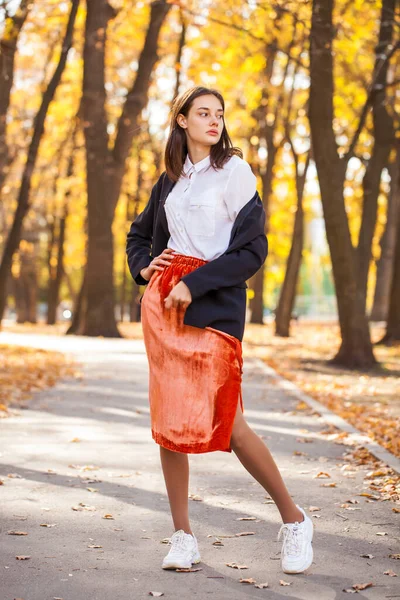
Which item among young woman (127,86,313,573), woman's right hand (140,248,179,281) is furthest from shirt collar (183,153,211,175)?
woman's right hand (140,248,179,281)

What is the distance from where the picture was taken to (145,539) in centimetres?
510

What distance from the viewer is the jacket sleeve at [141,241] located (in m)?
4.78

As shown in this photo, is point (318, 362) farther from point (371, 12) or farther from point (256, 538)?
point (256, 538)

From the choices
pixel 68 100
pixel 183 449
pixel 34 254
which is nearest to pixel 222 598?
pixel 183 449

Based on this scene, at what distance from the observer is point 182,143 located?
4.73 m

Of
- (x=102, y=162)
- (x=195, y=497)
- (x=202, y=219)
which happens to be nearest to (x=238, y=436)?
(x=202, y=219)

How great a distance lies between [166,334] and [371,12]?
63.4 feet

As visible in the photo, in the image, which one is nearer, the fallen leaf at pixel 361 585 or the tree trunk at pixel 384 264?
the fallen leaf at pixel 361 585

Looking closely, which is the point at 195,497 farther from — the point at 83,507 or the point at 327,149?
the point at 327,149

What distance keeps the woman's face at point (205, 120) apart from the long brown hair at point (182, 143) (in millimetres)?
31

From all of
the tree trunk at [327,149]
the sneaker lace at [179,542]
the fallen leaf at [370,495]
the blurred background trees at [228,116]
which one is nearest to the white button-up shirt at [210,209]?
the sneaker lace at [179,542]

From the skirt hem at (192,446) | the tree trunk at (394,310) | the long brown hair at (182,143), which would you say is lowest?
the tree trunk at (394,310)

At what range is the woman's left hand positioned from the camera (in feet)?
14.2

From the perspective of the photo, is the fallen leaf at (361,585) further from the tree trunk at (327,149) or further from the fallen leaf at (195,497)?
the tree trunk at (327,149)
